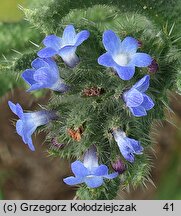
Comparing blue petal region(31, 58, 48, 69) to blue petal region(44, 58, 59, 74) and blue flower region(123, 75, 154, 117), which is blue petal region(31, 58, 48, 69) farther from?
blue flower region(123, 75, 154, 117)

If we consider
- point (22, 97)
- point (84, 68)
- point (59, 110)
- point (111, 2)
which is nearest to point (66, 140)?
point (59, 110)

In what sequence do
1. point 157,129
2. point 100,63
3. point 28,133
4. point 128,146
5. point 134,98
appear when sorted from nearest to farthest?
point 100,63
point 134,98
point 128,146
point 28,133
point 157,129

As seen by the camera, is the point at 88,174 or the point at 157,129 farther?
the point at 157,129

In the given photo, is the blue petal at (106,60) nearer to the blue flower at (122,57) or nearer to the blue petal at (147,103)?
the blue flower at (122,57)

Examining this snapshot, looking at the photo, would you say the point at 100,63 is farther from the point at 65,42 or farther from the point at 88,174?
the point at 88,174

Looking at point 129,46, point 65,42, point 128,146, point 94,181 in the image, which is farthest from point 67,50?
point 94,181
